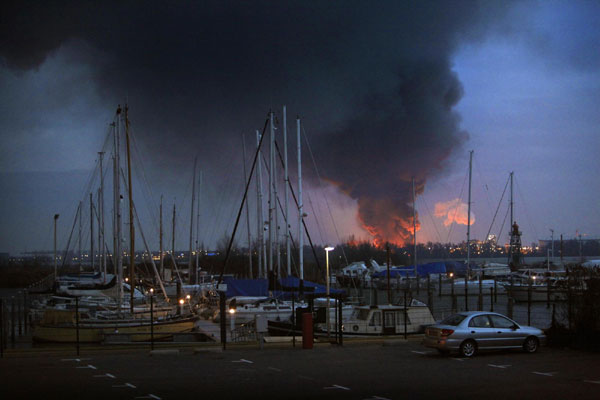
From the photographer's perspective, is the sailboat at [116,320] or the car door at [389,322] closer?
the car door at [389,322]

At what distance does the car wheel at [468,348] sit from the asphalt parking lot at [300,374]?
0.93 feet

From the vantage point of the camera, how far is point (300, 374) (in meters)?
18.2

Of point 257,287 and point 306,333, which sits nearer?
point 306,333

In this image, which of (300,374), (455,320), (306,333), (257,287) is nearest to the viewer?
(300,374)

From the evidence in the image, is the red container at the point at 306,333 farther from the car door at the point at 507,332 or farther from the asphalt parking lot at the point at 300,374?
the car door at the point at 507,332

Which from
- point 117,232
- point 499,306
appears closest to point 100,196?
point 117,232

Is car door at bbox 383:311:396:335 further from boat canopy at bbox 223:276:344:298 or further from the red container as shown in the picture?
boat canopy at bbox 223:276:344:298

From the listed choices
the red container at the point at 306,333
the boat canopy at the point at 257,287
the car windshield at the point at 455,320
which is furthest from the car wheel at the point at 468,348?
the boat canopy at the point at 257,287

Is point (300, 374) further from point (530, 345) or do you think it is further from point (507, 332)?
point (530, 345)

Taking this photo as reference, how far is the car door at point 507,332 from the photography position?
22.1 meters

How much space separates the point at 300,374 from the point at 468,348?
22.4 feet

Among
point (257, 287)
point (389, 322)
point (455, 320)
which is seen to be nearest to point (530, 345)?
point (455, 320)

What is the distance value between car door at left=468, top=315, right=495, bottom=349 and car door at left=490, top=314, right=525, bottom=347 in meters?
0.26

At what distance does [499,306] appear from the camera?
71000 mm
